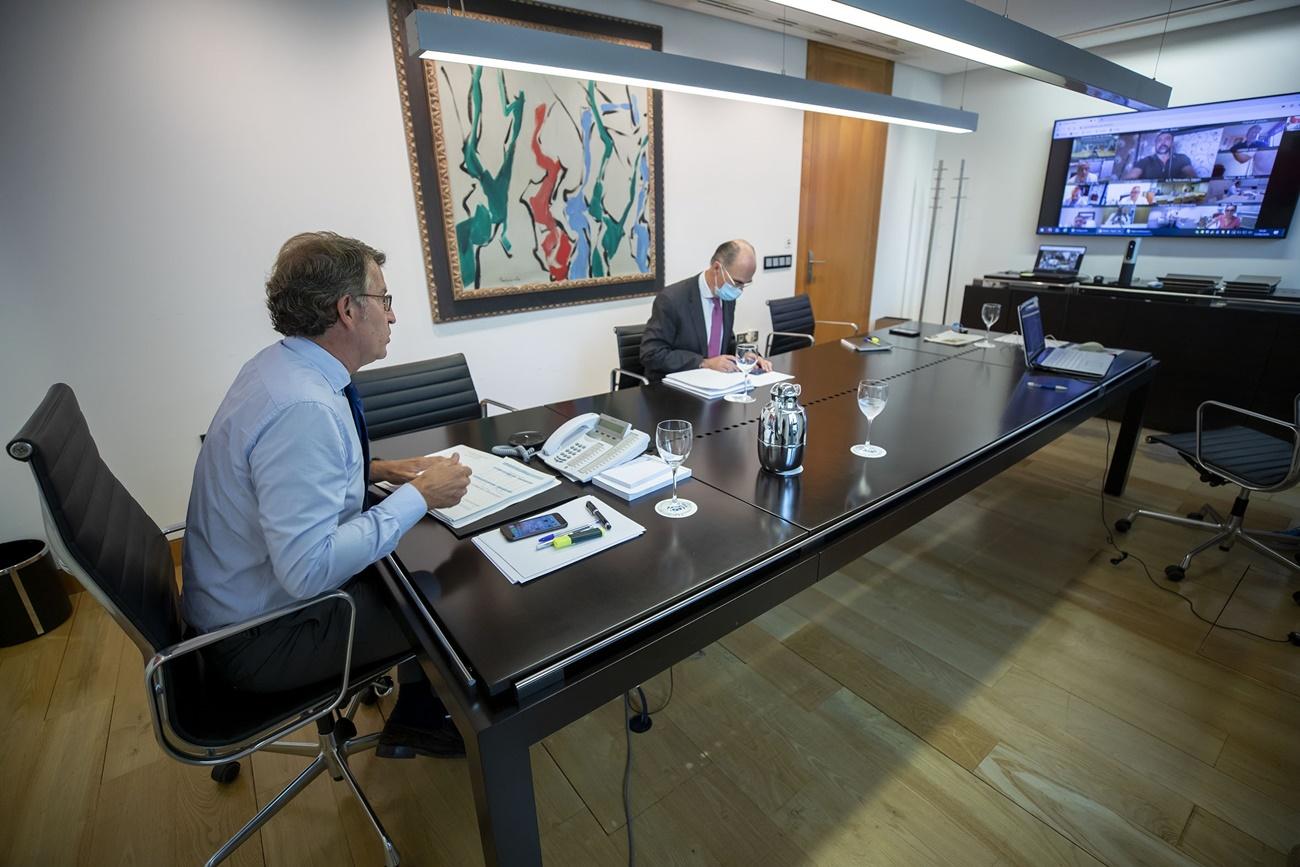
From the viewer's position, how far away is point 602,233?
3.57 metres

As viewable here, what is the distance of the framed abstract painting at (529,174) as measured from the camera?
2.90 m

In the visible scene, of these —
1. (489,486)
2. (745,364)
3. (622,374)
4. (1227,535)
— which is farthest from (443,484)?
(1227,535)

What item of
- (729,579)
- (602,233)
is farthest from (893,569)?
(602,233)

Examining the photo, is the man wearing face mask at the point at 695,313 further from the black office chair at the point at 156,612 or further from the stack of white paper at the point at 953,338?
the black office chair at the point at 156,612

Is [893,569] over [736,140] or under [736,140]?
under

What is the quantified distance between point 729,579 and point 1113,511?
286 cm

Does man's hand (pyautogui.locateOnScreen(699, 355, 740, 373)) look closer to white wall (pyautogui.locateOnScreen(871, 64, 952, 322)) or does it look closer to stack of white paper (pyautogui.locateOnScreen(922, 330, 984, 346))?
stack of white paper (pyautogui.locateOnScreen(922, 330, 984, 346))

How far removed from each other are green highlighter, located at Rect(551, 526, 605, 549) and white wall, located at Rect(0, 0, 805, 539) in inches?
90.2

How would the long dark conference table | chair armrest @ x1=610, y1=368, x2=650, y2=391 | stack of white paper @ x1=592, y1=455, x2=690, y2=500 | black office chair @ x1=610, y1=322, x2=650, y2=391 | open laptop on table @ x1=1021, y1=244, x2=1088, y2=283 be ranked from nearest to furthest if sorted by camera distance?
the long dark conference table
stack of white paper @ x1=592, y1=455, x2=690, y2=500
chair armrest @ x1=610, y1=368, x2=650, y2=391
black office chair @ x1=610, y1=322, x2=650, y2=391
open laptop on table @ x1=1021, y1=244, x2=1088, y2=283

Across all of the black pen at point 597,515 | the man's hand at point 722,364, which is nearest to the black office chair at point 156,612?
the black pen at point 597,515

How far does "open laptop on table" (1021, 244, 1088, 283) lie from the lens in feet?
14.7

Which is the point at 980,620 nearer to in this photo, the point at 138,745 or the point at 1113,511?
the point at 1113,511

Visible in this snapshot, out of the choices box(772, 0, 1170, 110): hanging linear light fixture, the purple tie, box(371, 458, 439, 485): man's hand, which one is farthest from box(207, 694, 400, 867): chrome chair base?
the purple tie

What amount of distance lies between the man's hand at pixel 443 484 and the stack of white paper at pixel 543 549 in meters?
0.11
